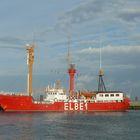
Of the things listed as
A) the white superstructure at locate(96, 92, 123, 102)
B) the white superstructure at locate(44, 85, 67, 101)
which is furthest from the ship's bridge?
the white superstructure at locate(44, 85, 67, 101)

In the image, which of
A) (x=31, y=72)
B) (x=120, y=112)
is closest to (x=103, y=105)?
(x=120, y=112)

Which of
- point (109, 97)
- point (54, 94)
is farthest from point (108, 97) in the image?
point (54, 94)

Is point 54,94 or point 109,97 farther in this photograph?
point 109,97

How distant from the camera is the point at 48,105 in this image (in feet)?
373

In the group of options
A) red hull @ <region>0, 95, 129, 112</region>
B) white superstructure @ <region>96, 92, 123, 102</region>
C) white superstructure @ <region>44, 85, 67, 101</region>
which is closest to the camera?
red hull @ <region>0, 95, 129, 112</region>

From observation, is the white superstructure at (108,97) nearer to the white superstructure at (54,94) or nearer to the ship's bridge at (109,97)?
the ship's bridge at (109,97)

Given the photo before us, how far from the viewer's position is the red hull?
362 ft

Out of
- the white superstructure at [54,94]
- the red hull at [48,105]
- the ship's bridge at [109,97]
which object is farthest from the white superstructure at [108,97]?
the white superstructure at [54,94]

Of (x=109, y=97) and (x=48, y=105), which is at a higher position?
(x=109, y=97)

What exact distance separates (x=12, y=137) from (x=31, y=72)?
57516mm

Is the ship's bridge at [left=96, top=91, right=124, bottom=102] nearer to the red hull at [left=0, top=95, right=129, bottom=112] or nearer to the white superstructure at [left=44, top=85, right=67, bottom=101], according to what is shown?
the red hull at [left=0, top=95, right=129, bottom=112]

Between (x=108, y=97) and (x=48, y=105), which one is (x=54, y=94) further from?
(x=108, y=97)

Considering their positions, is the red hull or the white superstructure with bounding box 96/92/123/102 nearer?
the red hull

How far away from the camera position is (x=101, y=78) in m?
128
